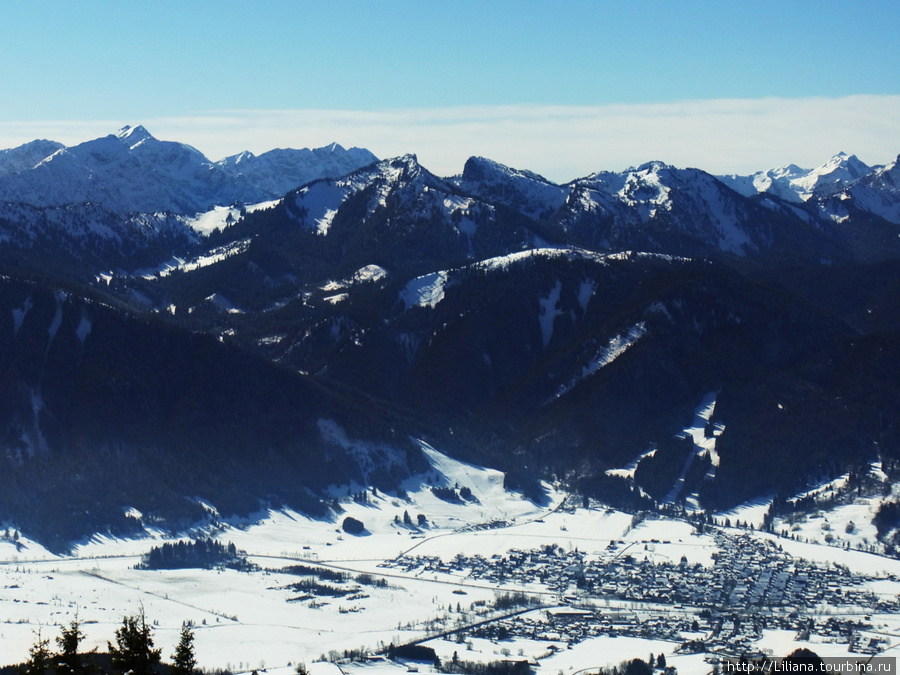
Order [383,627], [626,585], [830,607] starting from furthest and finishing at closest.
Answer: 1. [626,585]
2. [830,607]
3. [383,627]

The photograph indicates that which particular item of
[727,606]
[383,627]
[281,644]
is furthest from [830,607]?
[281,644]

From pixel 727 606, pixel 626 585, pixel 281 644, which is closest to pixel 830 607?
pixel 727 606

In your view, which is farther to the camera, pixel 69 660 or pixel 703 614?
pixel 703 614

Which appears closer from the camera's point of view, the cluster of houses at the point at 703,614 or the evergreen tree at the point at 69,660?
the evergreen tree at the point at 69,660

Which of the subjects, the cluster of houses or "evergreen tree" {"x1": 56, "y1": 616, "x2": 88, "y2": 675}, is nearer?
"evergreen tree" {"x1": 56, "y1": 616, "x2": 88, "y2": 675}

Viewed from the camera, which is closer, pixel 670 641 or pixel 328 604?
pixel 670 641

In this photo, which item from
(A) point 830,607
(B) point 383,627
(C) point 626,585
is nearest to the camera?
(B) point 383,627

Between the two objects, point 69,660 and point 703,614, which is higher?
point 703,614

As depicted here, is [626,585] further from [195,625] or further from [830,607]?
[195,625]

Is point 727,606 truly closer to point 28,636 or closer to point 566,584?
point 566,584
